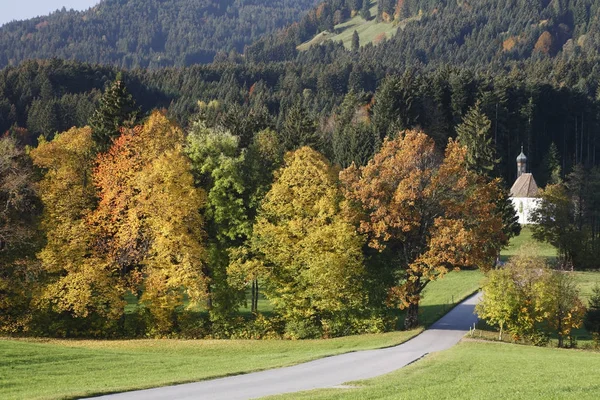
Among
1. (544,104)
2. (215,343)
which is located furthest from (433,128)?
(215,343)

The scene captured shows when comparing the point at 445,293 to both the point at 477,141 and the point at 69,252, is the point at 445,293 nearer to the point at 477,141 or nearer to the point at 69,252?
the point at 69,252

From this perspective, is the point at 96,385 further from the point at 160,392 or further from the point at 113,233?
the point at 113,233

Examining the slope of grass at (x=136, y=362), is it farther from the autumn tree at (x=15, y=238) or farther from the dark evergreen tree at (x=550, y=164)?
the dark evergreen tree at (x=550, y=164)

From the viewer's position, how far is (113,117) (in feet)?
194

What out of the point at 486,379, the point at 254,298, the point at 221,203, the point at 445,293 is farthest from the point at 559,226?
the point at 486,379

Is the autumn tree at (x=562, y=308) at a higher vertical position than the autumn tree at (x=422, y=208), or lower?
lower

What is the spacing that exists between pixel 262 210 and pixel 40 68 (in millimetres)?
138179

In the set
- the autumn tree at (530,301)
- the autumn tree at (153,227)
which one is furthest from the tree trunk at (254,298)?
the autumn tree at (530,301)

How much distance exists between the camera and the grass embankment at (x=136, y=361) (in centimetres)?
2734

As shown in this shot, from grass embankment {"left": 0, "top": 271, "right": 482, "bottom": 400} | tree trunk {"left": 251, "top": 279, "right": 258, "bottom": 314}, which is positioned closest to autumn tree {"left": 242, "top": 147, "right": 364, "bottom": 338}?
grass embankment {"left": 0, "top": 271, "right": 482, "bottom": 400}

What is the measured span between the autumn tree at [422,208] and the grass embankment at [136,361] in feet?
15.8

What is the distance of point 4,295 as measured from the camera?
1916 inches

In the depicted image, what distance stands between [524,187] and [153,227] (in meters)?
81.1

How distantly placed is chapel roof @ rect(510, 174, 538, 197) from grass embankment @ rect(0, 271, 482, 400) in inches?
2694
